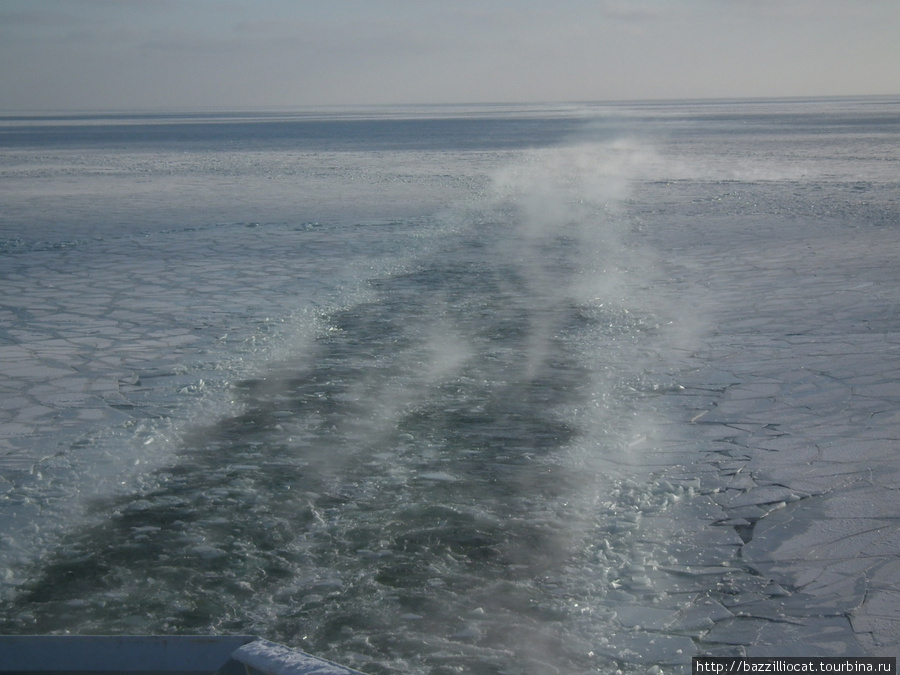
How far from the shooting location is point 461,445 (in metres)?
4.32

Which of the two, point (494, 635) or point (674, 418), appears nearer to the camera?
point (494, 635)

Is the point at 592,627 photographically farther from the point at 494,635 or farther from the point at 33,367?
the point at 33,367

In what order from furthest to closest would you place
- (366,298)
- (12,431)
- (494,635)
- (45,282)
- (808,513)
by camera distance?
1. (45,282)
2. (366,298)
3. (12,431)
4. (808,513)
5. (494,635)

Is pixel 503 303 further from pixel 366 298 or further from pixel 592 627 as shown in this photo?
pixel 592 627

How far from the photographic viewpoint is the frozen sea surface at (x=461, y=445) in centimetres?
292

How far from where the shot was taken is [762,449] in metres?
4.19

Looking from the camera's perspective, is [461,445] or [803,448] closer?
[803,448]

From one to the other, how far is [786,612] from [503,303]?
4.48 m

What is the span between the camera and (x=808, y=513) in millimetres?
3551

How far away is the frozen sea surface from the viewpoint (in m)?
2.92

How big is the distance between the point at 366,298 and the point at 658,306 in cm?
226

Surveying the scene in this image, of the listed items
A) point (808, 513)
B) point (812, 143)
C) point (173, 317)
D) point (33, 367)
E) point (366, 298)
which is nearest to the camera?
point (808, 513)

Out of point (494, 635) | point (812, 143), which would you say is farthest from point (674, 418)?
point (812, 143)

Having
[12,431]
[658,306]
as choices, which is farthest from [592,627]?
[658,306]
